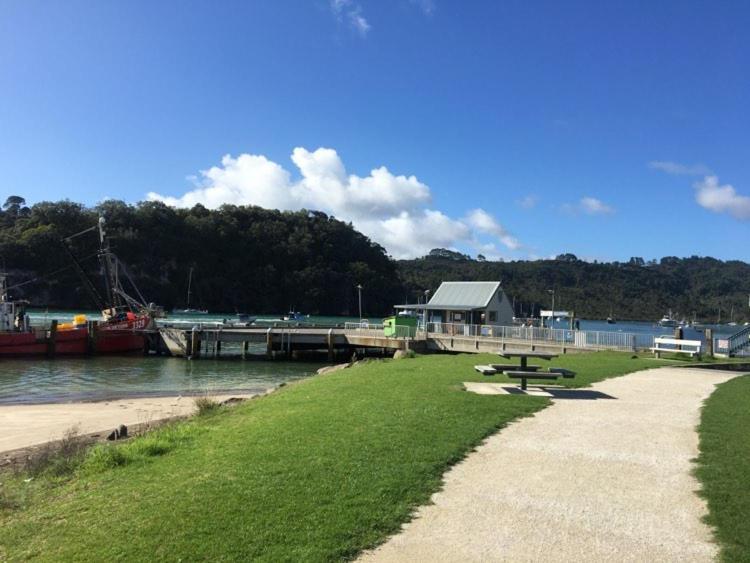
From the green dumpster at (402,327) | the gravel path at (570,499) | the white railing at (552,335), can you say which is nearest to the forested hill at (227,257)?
the green dumpster at (402,327)

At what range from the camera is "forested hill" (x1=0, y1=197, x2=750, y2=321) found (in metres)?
140

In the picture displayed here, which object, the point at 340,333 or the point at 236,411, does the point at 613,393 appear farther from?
the point at 340,333

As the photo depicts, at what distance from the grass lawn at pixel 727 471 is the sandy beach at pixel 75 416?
13.4 metres

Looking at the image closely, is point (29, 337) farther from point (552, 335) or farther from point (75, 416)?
point (552, 335)

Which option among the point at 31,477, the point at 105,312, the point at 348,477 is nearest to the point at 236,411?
the point at 31,477

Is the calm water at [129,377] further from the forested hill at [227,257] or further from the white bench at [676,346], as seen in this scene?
the forested hill at [227,257]

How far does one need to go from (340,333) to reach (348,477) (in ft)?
136

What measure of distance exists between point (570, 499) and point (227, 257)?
169902 millimetres

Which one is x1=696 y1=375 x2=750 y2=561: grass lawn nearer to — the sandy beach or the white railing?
the sandy beach

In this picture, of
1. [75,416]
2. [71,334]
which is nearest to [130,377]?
[75,416]

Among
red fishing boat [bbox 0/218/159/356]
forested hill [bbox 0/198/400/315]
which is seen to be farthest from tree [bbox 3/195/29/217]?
red fishing boat [bbox 0/218/159/356]

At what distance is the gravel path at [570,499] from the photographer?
17.7ft

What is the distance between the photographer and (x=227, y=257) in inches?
6703

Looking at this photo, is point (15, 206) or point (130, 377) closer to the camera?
point (130, 377)
